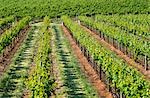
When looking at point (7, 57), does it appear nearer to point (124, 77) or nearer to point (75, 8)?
Answer: point (124, 77)

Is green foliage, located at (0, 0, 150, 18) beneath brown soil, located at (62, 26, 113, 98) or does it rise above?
beneath

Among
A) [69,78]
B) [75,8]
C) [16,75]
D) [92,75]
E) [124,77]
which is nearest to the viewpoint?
[124,77]

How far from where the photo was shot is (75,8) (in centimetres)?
8744

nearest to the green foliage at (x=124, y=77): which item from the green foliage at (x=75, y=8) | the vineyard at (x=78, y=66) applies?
the vineyard at (x=78, y=66)

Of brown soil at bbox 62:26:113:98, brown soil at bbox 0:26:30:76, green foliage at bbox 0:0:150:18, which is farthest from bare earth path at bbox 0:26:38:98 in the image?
green foliage at bbox 0:0:150:18

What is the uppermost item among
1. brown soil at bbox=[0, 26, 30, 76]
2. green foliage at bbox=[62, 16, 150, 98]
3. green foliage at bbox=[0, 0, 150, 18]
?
green foliage at bbox=[62, 16, 150, 98]

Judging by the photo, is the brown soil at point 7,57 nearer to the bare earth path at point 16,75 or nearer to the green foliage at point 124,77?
the bare earth path at point 16,75

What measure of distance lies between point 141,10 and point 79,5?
46.6ft

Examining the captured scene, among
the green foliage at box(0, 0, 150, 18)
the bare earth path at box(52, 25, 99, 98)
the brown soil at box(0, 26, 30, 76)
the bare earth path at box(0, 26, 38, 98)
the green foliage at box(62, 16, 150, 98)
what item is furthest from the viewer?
the green foliage at box(0, 0, 150, 18)

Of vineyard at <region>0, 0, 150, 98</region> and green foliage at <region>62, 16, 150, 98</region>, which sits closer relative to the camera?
green foliage at <region>62, 16, 150, 98</region>

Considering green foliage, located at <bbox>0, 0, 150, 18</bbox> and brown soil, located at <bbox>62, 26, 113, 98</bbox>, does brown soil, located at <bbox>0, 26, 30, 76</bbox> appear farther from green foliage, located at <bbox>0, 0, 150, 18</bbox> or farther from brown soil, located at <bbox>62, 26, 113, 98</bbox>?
green foliage, located at <bbox>0, 0, 150, 18</bbox>

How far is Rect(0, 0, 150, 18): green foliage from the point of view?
283 ft

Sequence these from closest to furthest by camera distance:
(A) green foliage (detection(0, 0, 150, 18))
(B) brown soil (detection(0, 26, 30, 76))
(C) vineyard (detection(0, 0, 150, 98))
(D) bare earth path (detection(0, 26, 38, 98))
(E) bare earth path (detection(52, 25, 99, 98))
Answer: (C) vineyard (detection(0, 0, 150, 98)), (E) bare earth path (detection(52, 25, 99, 98)), (D) bare earth path (detection(0, 26, 38, 98)), (B) brown soil (detection(0, 26, 30, 76)), (A) green foliage (detection(0, 0, 150, 18))

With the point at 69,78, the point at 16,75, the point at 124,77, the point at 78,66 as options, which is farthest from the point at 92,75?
the point at 124,77
